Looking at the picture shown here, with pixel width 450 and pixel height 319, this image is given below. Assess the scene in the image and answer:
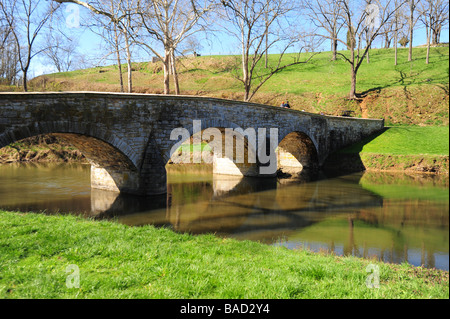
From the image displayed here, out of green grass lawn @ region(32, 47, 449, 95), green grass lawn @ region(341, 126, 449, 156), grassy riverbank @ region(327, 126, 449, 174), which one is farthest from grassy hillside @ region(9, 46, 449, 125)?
grassy riverbank @ region(327, 126, 449, 174)

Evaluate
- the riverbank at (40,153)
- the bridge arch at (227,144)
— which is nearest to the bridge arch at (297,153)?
the bridge arch at (227,144)

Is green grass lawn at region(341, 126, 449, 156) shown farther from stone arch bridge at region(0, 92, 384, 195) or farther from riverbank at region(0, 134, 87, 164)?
riverbank at region(0, 134, 87, 164)

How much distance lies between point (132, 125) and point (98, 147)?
5.70 ft

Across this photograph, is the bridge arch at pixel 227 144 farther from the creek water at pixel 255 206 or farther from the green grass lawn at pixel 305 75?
the green grass lawn at pixel 305 75

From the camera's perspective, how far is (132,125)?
13.5 m

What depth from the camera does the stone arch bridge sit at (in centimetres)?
1078

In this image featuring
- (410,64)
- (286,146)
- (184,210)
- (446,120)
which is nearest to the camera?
(446,120)

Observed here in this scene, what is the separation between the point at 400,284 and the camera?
435cm

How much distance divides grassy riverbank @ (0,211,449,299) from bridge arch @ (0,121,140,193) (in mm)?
4559

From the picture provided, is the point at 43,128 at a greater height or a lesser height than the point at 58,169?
greater

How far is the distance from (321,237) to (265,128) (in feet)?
36.2

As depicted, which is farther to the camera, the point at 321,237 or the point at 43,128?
the point at 43,128
